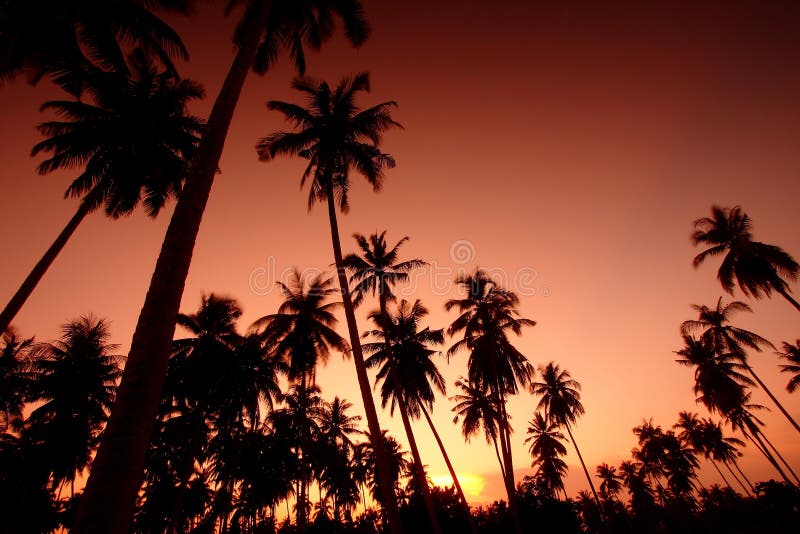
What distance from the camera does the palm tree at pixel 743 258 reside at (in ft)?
67.2

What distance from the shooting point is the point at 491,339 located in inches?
860

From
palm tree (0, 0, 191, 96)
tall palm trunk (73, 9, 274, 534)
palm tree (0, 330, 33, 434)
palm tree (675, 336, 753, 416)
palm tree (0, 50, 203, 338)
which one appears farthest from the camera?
palm tree (675, 336, 753, 416)

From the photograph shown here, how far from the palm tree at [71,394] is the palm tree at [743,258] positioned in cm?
4029

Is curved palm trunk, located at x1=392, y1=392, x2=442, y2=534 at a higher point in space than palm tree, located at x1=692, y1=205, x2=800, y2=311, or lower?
lower

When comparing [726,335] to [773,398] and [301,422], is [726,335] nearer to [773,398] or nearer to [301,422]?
[773,398]

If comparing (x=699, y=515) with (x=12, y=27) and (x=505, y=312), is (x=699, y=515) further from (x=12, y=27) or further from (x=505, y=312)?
(x=12, y=27)

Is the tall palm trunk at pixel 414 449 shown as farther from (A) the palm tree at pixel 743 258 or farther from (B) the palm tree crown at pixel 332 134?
(A) the palm tree at pixel 743 258

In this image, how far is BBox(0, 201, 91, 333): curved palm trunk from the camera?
36.7ft

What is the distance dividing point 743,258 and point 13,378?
45.6 metres

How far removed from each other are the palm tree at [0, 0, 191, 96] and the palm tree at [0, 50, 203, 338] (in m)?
3.35

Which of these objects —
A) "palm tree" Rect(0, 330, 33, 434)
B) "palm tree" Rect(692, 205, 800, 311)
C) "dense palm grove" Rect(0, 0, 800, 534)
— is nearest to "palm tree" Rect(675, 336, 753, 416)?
"dense palm grove" Rect(0, 0, 800, 534)

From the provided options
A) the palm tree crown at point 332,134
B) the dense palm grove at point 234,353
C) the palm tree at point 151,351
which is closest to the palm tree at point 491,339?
the dense palm grove at point 234,353

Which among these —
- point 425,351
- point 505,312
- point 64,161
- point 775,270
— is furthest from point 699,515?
point 64,161

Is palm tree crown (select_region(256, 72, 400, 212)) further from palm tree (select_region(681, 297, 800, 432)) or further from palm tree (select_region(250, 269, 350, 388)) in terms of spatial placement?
palm tree (select_region(681, 297, 800, 432))
